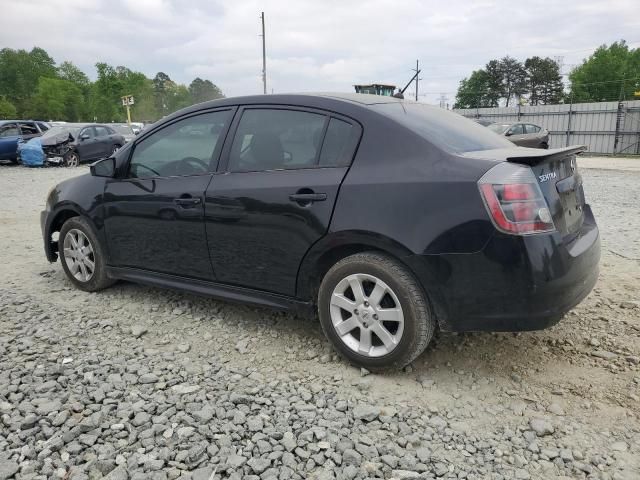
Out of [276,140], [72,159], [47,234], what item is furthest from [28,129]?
[276,140]

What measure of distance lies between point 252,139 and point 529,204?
183 centimetres

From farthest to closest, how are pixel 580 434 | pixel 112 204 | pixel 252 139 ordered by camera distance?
pixel 112 204
pixel 252 139
pixel 580 434

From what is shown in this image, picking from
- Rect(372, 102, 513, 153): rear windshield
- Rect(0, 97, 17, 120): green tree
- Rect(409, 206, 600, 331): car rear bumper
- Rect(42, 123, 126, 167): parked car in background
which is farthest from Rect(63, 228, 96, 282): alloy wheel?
Rect(0, 97, 17, 120): green tree

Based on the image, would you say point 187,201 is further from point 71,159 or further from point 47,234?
point 71,159

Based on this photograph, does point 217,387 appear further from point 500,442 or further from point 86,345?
point 500,442

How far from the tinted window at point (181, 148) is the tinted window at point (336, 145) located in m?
0.88

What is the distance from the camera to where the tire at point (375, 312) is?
9.21 feet

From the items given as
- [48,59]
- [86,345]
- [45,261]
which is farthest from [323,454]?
[48,59]

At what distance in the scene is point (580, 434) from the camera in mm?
2467

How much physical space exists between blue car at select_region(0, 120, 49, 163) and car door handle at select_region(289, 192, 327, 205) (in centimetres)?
1918

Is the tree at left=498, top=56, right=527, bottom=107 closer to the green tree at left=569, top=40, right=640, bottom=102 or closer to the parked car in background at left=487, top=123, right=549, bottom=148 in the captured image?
the green tree at left=569, top=40, right=640, bottom=102

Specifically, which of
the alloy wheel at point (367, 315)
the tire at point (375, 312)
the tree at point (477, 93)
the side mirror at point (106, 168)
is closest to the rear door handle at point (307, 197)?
the tire at point (375, 312)

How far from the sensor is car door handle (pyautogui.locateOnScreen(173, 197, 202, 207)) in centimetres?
358

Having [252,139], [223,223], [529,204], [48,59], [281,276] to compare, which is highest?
[48,59]
